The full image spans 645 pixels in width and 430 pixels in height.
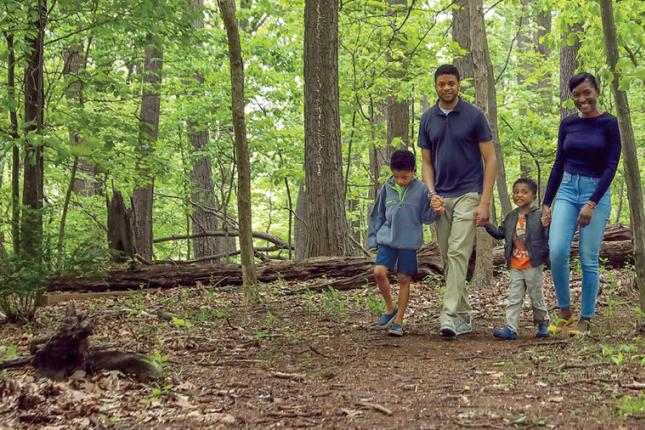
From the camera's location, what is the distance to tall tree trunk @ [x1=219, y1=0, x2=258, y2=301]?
7.11 meters

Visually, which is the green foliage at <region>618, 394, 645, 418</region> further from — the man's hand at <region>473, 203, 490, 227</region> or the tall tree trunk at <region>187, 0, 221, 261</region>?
the tall tree trunk at <region>187, 0, 221, 261</region>

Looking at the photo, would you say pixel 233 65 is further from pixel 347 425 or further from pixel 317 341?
pixel 347 425

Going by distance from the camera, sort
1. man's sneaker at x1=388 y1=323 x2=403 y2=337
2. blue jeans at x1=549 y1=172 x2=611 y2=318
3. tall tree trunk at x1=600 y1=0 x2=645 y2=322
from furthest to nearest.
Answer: man's sneaker at x1=388 y1=323 x2=403 y2=337
blue jeans at x1=549 y1=172 x2=611 y2=318
tall tree trunk at x1=600 y1=0 x2=645 y2=322

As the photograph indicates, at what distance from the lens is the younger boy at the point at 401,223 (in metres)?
5.73

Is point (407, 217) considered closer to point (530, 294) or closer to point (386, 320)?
point (386, 320)

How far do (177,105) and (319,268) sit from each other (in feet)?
20.1

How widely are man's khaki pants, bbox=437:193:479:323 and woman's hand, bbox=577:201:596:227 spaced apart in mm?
862

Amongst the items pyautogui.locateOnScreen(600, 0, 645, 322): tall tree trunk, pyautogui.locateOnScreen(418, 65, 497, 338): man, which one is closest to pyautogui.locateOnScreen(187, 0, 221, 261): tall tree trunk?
pyautogui.locateOnScreen(418, 65, 497, 338): man

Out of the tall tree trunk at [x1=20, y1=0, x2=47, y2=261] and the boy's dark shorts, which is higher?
the tall tree trunk at [x1=20, y1=0, x2=47, y2=261]

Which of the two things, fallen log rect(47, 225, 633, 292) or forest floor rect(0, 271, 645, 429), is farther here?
fallen log rect(47, 225, 633, 292)

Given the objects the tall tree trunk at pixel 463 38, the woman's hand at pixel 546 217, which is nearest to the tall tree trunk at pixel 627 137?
the woman's hand at pixel 546 217

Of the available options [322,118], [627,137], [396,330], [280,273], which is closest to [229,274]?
[280,273]

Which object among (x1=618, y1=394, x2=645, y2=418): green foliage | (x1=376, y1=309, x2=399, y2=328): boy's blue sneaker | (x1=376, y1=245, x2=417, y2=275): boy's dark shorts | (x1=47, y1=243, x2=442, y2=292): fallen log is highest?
(x1=376, y1=245, x2=417, y2=275): boy's dark shorts

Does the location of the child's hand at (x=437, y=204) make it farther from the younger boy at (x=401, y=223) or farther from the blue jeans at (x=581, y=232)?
the blue jeans at (x=581, y=232)
